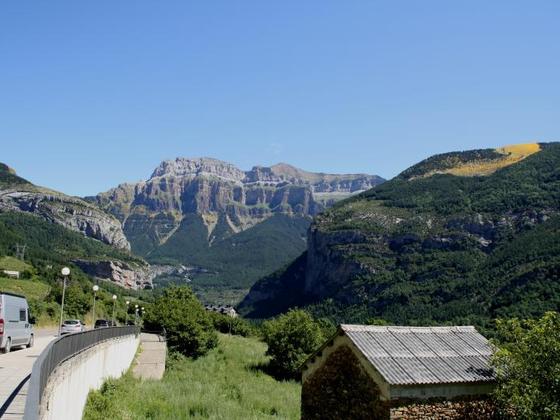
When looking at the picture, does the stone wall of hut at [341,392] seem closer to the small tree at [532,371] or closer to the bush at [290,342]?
the small tree at [532,371]

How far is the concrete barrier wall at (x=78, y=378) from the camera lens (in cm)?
1385

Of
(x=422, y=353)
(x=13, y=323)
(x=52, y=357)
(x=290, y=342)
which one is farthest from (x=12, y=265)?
(x=52, y=357)

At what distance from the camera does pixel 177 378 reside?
4128cm

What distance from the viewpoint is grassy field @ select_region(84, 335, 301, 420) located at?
24719 mm

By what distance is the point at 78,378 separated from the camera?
61.2ft

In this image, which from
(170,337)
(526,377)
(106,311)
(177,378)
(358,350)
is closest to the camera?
(526,377)

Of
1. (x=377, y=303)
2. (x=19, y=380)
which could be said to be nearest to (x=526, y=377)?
(x=19, y=380)

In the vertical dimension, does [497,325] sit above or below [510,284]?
above

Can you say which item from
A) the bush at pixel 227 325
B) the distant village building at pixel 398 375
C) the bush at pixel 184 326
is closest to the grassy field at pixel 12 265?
the bush at pixel 227 325

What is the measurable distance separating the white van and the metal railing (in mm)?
4214

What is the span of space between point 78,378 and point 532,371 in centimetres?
1581

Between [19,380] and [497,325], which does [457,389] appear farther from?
[19,380]

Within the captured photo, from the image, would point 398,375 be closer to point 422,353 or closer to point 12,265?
point 422,353

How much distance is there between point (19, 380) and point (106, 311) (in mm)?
69752
